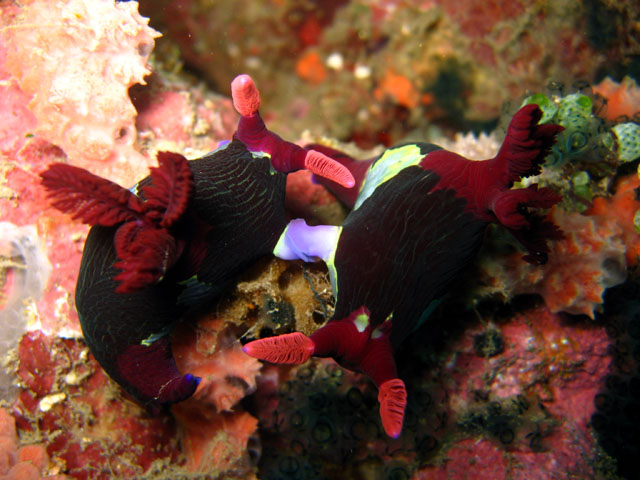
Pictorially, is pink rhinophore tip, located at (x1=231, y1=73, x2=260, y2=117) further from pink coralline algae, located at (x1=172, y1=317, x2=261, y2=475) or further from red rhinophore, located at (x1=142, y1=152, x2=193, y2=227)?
pink coralline algae, located at (x1=172, y1=317, x2=261, y2=475)

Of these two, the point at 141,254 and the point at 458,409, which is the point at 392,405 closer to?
the point at 141,254

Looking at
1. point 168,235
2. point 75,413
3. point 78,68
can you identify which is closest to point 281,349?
point 168,235

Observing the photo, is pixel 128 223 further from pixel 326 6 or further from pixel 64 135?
pixel 326 6

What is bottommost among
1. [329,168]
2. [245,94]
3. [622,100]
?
[329,168]

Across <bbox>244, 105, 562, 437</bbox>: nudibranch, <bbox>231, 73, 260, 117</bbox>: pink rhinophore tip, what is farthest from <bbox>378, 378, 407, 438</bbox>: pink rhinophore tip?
<bbox>231, 73, 260, 117</bbox>: pink rhinophore tip

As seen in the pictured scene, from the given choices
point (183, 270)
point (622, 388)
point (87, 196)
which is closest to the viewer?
point (87, 196)

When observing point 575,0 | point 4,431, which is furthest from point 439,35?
point 4,431
